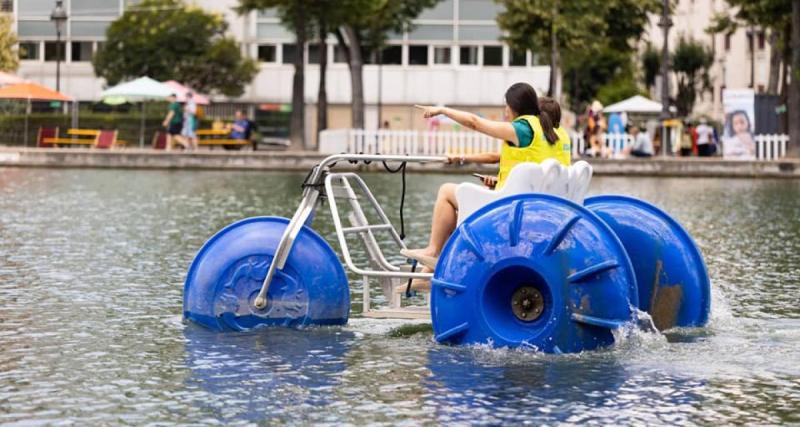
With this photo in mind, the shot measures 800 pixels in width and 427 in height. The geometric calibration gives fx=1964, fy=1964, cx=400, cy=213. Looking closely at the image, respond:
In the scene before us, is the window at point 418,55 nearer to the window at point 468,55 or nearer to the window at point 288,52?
the window at point 468,55

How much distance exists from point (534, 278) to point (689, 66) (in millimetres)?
86120

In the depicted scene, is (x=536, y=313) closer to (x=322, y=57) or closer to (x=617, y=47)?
(x=322, y=57)

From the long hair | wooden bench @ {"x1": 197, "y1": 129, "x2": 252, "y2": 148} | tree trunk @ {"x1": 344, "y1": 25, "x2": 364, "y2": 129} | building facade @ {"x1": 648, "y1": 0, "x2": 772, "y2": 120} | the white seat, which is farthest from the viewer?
building facade @ {"x1": 648, "y1": 0, "x2": 772, "y2": 120}

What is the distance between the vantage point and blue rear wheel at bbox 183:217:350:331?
40.2 ft

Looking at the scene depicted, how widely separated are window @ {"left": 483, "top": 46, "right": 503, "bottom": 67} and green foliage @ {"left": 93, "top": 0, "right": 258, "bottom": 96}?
1209 cm

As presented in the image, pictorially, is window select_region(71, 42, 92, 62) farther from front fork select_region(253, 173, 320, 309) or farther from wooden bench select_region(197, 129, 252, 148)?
front fork select_region(253, 173, 320, 309)

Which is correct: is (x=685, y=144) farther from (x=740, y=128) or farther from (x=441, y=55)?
(x=441, y=55)

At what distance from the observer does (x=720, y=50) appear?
97.2 metres

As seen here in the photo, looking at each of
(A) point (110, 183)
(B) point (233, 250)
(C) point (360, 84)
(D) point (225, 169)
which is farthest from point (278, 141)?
(B) point (233, 250)

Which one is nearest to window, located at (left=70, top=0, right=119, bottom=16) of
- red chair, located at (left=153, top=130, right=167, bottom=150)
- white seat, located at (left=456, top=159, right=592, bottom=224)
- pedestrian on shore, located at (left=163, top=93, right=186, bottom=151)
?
red chair, located at (left=153, top=130, right=167, bottom=150)

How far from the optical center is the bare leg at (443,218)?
12180 millimetres

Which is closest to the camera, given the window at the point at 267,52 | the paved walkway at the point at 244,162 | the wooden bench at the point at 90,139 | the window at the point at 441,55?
the paved walkway at the point at 244,162

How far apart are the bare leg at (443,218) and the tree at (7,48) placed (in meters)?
64.5

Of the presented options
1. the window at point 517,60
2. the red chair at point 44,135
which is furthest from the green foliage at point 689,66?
the red chair at point 44,135
